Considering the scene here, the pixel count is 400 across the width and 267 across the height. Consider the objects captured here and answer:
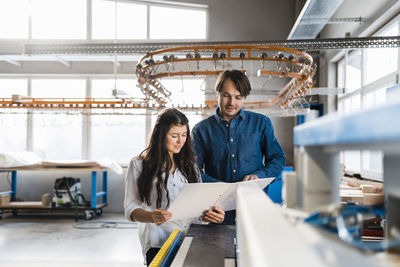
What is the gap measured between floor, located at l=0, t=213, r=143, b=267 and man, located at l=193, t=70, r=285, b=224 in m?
2.17

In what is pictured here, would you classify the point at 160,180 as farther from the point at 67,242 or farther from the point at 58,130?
the point at 58,130

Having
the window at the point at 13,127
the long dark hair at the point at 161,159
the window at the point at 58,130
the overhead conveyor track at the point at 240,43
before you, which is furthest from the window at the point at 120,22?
the long dark hair at the point at 161,159

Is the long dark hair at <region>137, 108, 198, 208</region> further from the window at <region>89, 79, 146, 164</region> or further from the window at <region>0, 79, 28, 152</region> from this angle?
the window at <region>0, 79, 28, 152</region>

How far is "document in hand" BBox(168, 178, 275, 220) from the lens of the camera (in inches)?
55.3

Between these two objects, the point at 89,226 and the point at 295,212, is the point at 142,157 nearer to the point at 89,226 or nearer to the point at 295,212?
the point at 295,212

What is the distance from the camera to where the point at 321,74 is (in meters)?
6.28

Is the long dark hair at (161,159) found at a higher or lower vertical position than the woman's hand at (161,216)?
higher

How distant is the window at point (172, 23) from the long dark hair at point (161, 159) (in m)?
5.65

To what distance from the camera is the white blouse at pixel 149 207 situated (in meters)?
1.67

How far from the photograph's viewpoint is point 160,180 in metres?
1.74

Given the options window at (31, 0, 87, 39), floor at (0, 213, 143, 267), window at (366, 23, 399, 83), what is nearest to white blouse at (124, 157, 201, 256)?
floor at (0, 213, 143, 267)

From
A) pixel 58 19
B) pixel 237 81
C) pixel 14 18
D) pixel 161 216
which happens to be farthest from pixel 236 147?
pixel 14 18

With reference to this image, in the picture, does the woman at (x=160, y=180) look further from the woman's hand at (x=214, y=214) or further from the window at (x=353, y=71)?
the window at (x=353, y=71)

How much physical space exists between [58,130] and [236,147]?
6.14 meters
